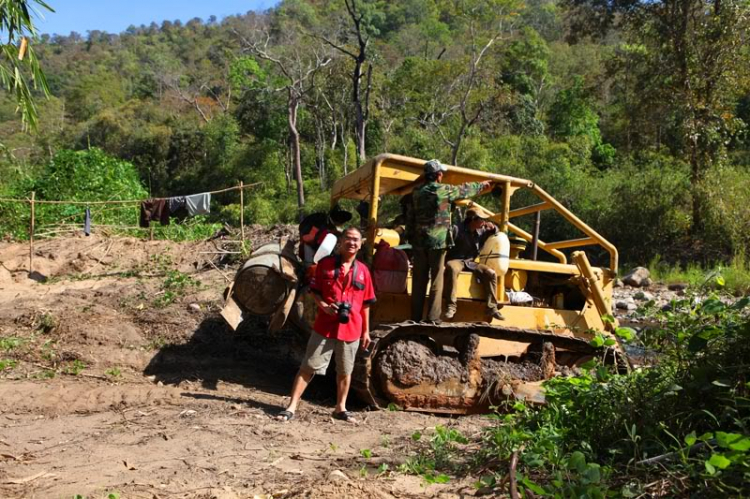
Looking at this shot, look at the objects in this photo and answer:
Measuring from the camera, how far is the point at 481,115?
33438mm

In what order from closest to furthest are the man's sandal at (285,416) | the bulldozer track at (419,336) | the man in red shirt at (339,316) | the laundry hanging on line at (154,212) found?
the man's sandal at (285,416) < the man in red shirt at (339,316) < the bulldozer track at (419,336) < the laundry hanging on line at (154,212)

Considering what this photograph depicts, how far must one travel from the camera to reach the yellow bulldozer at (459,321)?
6180 mm

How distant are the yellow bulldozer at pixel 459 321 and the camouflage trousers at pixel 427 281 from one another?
16 centimetres

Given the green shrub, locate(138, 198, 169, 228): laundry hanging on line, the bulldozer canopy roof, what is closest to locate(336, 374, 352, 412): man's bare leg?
the bulldozer canopy roof

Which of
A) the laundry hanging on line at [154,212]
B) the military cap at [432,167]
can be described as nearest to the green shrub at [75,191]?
the laundry hanging on line at [154,212]

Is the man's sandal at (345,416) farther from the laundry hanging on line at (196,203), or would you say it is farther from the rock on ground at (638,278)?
the rock on ground at (638,278)

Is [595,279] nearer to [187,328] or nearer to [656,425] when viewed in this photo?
[656,425]

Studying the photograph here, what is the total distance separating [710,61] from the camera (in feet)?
62.0

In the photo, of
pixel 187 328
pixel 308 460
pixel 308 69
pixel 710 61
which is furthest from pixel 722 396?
pixel 308 69

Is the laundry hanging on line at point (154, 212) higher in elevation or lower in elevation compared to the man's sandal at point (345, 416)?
higher

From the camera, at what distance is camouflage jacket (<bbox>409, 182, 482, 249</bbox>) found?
242 inches

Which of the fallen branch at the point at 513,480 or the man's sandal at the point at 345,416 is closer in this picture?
the fallen branch at the point at 513,480

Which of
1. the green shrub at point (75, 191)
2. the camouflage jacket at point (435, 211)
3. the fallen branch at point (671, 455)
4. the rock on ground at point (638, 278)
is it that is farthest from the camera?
the green shrub at point (75, 191)

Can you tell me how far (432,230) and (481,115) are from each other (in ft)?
92.9
